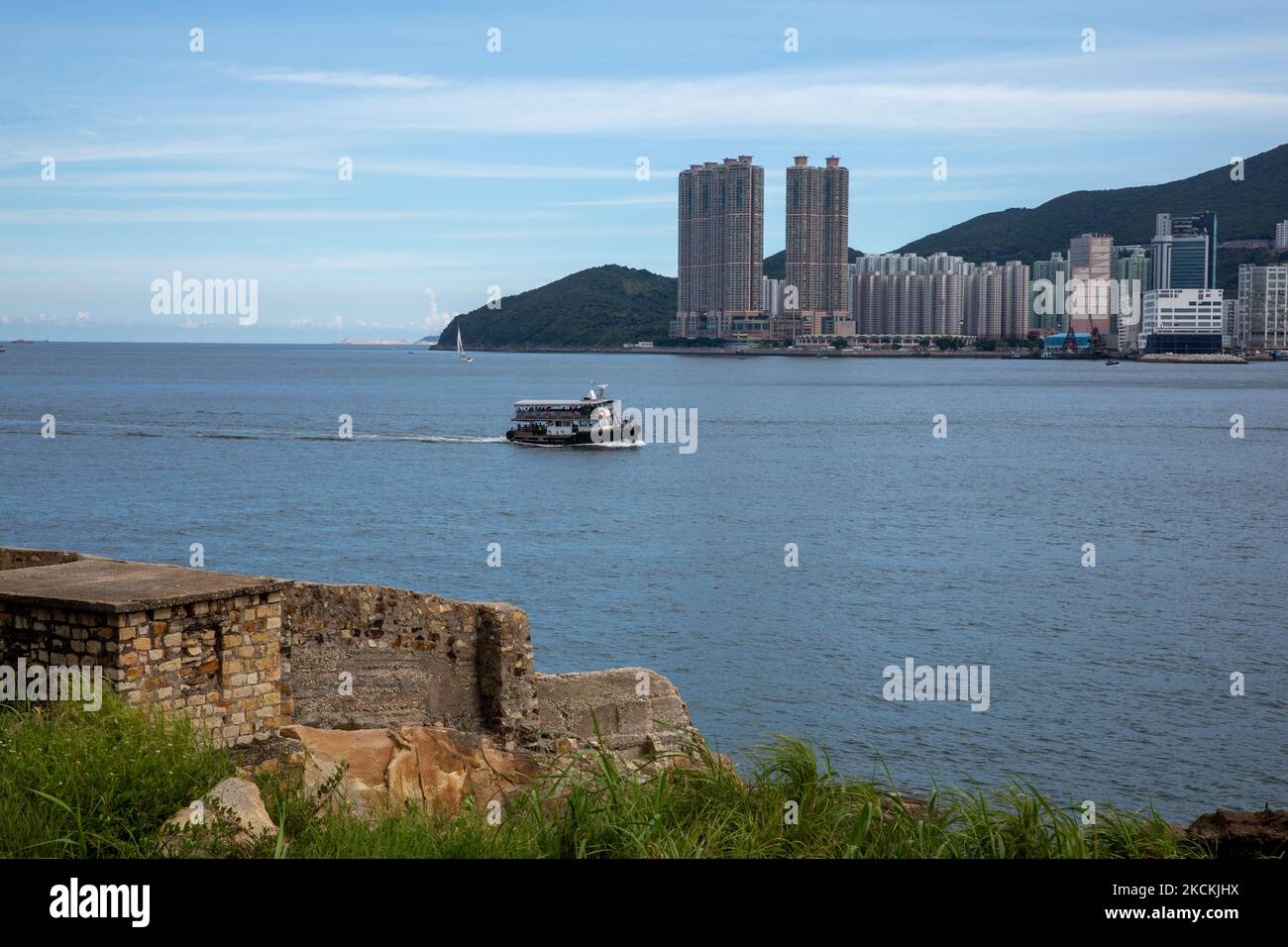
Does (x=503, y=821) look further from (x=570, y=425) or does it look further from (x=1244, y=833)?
(x=570, y=425)

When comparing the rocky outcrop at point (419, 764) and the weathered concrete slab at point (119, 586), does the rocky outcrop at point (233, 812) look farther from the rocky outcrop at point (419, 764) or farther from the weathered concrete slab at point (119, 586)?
the weathered concrete slab at point (119, 586)

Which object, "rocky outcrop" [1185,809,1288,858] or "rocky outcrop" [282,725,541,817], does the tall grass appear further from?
"rocky outcrop" [1185,809,1288,858]

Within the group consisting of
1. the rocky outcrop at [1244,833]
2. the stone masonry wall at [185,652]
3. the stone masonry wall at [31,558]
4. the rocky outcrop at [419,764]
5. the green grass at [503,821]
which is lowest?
the rocky outcrop at [419,764]

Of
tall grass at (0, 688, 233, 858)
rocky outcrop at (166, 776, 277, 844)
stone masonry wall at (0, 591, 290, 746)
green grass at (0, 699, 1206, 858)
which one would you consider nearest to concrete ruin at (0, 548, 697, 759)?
stone masonry wall at (0, 591, 290, 746)

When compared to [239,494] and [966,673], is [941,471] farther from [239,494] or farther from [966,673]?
[966,673]

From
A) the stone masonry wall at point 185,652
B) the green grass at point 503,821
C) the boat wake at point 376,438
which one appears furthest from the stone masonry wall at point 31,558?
the boat wake at point 376,438
